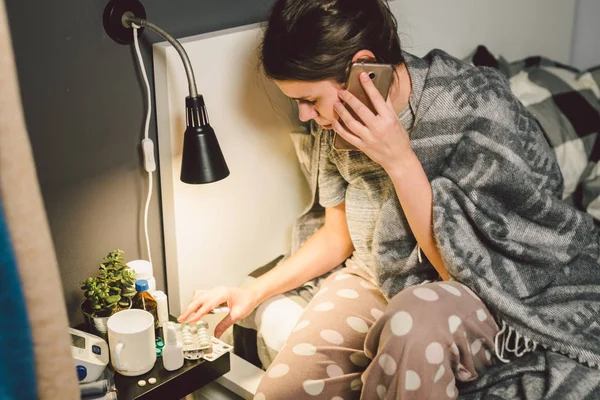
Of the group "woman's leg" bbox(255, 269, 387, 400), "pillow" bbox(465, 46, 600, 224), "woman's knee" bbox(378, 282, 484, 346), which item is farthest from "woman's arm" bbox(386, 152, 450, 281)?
"pillow" bbox(465, 46, 600, 224)

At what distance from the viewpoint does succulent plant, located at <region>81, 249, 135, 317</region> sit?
3.61 feet

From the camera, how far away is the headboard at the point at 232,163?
4.09 ft

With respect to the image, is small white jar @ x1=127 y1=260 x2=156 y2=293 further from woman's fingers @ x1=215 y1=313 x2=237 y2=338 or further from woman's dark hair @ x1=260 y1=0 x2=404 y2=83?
woman's dark hair @ x1=260 y1=0 x2=404 y2=83

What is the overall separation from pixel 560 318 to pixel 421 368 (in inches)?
13.3

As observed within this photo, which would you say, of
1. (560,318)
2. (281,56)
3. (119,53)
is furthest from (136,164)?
(560,318)

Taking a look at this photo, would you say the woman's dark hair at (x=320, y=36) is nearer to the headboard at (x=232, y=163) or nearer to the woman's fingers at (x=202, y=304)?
the headboard at (x=232, y=163)

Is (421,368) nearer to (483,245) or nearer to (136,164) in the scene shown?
(483,245)

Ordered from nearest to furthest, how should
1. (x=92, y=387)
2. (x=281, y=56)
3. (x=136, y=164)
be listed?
(x=92, y=387)
(x=281, y=56)
(x=136, y=164)

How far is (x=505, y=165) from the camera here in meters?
1.17

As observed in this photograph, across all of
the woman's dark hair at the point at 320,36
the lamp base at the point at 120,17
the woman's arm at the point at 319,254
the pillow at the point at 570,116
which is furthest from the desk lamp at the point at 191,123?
the pillow at the point at 570,116

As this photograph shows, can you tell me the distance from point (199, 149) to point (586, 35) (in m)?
2.05

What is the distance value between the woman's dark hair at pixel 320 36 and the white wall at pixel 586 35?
1.72 m

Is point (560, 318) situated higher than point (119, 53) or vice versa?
point (119, 53)

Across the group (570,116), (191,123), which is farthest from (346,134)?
(570,116)
